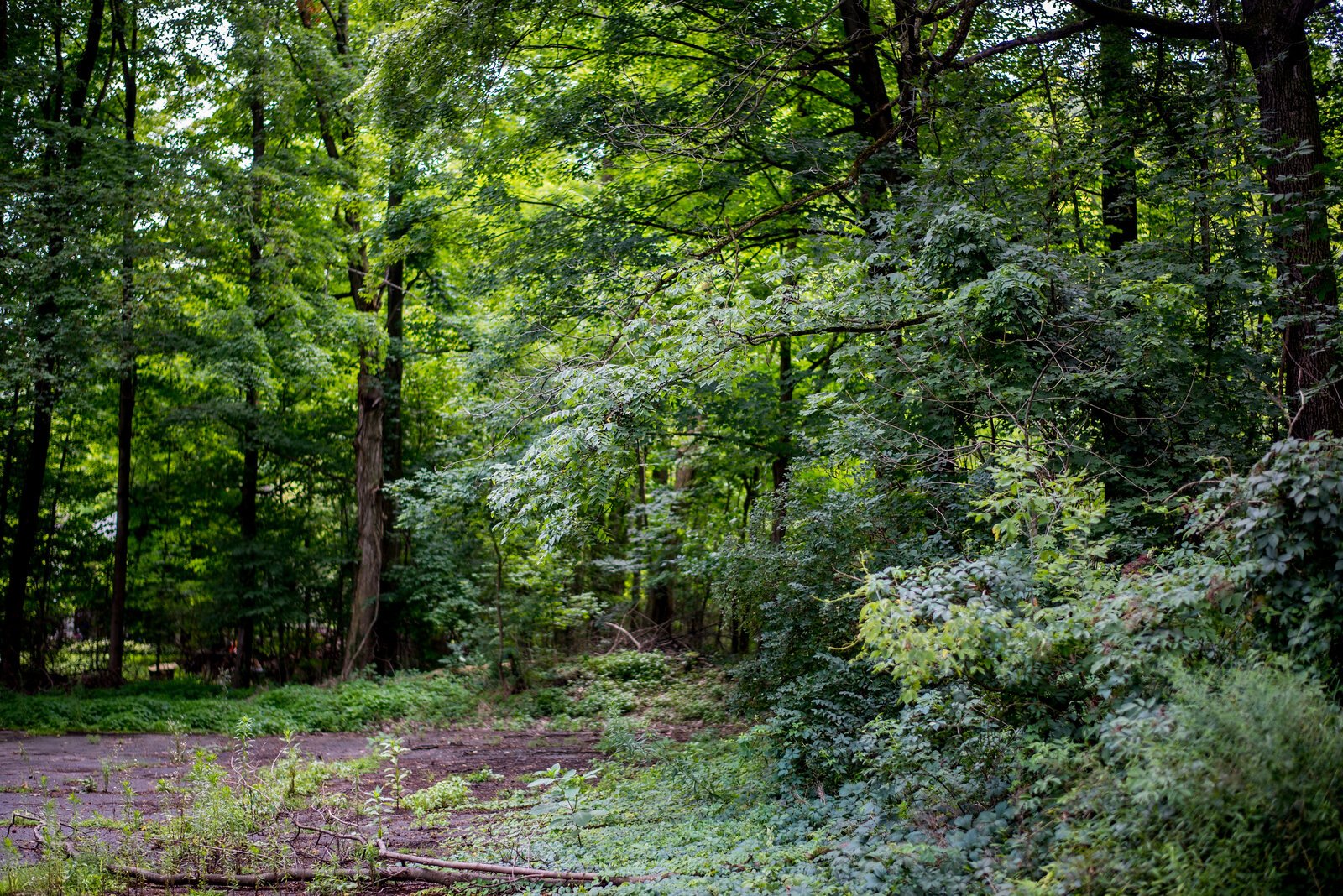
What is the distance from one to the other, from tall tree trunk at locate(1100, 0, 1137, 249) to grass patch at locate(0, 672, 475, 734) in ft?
36.3

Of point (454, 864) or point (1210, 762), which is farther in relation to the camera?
point (454, 864)

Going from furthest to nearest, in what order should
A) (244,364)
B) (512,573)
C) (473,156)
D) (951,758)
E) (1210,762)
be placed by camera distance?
(512,573) → (244,364) → (473,156) → (951,758) → (1210,762)

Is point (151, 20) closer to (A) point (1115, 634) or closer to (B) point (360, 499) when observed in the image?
(B) point (360, 499)

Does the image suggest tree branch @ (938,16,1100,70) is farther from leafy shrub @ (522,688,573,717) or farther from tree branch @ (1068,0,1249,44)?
leafy shrub @ (522,688,573,717)

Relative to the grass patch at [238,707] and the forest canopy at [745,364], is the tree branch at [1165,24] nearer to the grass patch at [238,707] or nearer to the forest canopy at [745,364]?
the forest canopy at [745,364]

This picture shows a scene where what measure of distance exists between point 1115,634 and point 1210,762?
0.88 m

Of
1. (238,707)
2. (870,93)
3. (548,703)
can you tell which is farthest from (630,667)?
(870,93)

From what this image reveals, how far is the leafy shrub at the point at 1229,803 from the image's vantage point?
10.7 feet

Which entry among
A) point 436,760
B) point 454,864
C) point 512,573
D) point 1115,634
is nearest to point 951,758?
point 1115,634

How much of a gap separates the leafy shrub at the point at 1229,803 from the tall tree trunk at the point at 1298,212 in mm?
3873

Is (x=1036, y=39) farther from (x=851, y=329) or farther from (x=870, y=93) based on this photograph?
(x=851, y=329)

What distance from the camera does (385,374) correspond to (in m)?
17.1

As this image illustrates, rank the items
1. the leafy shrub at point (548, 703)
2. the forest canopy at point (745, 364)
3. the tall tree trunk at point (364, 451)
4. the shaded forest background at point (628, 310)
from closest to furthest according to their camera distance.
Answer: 1. the forest canopy at point (745, 364)
2. the shaded forest background at point (628, 310)
3. the leafy shrub at point (548, 703)
4. the tall tree trunk at point (364, 451)

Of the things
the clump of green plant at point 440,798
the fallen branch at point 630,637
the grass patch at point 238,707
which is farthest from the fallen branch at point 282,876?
the fallen branch at point 630,637
